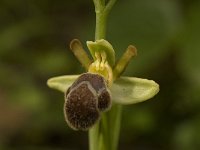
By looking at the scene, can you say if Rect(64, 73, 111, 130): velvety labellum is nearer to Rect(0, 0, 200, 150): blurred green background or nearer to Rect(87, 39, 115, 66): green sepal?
Rect(87, 39, 115, 66): green sepal

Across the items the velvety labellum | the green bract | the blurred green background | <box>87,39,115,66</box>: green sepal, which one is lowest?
the blurred green background

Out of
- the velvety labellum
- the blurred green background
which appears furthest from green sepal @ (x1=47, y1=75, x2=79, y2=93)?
the blurred green background

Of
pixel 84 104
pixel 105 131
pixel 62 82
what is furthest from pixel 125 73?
pixel 84 104

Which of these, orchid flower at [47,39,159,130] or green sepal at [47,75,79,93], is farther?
green sepal at [47,75,79,93]

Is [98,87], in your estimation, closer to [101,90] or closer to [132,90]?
[101,90]

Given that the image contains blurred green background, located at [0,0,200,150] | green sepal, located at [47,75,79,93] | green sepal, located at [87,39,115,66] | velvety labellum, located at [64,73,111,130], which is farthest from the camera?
blurred green background, located at [0,0,200,150]
